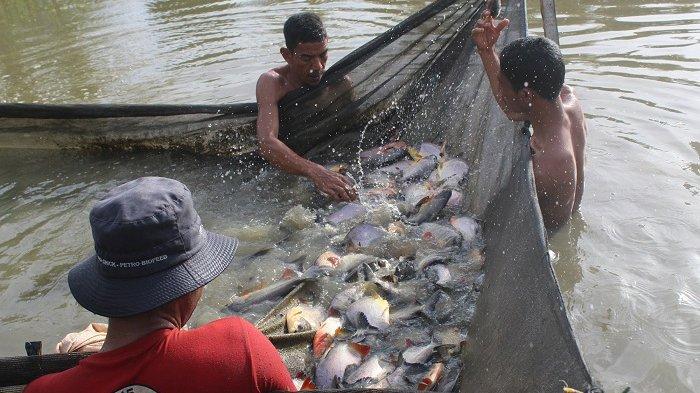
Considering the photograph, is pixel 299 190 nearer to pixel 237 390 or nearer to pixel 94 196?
pixel 94 196

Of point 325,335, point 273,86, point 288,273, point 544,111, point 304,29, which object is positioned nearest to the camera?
point 325,335

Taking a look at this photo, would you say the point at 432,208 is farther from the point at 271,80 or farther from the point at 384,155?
the point at 271,80

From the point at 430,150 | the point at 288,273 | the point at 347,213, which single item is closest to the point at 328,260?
the point at 288,273

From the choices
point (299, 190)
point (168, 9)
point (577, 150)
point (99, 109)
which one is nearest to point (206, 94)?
point (99, 109)

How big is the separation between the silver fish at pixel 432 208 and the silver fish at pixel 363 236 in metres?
0.34

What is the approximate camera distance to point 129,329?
5.05 ft

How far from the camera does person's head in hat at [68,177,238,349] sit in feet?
4.84

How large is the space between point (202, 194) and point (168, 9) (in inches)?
381

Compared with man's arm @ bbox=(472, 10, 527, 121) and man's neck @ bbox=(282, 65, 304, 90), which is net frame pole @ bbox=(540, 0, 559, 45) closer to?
man's arm @ bbox=(472, 10, 527, 121)

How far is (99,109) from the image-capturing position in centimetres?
516

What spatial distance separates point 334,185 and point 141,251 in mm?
3083

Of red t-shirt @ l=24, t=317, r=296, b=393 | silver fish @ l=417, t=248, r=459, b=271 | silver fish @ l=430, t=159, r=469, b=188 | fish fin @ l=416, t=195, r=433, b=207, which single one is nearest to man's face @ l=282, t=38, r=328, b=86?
silver fish @ l=430, t=159, r=469, b=188

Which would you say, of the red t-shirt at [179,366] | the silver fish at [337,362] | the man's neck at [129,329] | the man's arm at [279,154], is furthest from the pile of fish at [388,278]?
the man's neck at [129,329]

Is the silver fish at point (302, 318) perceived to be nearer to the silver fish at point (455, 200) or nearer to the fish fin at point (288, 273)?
the fish fin at point (288, 273)
